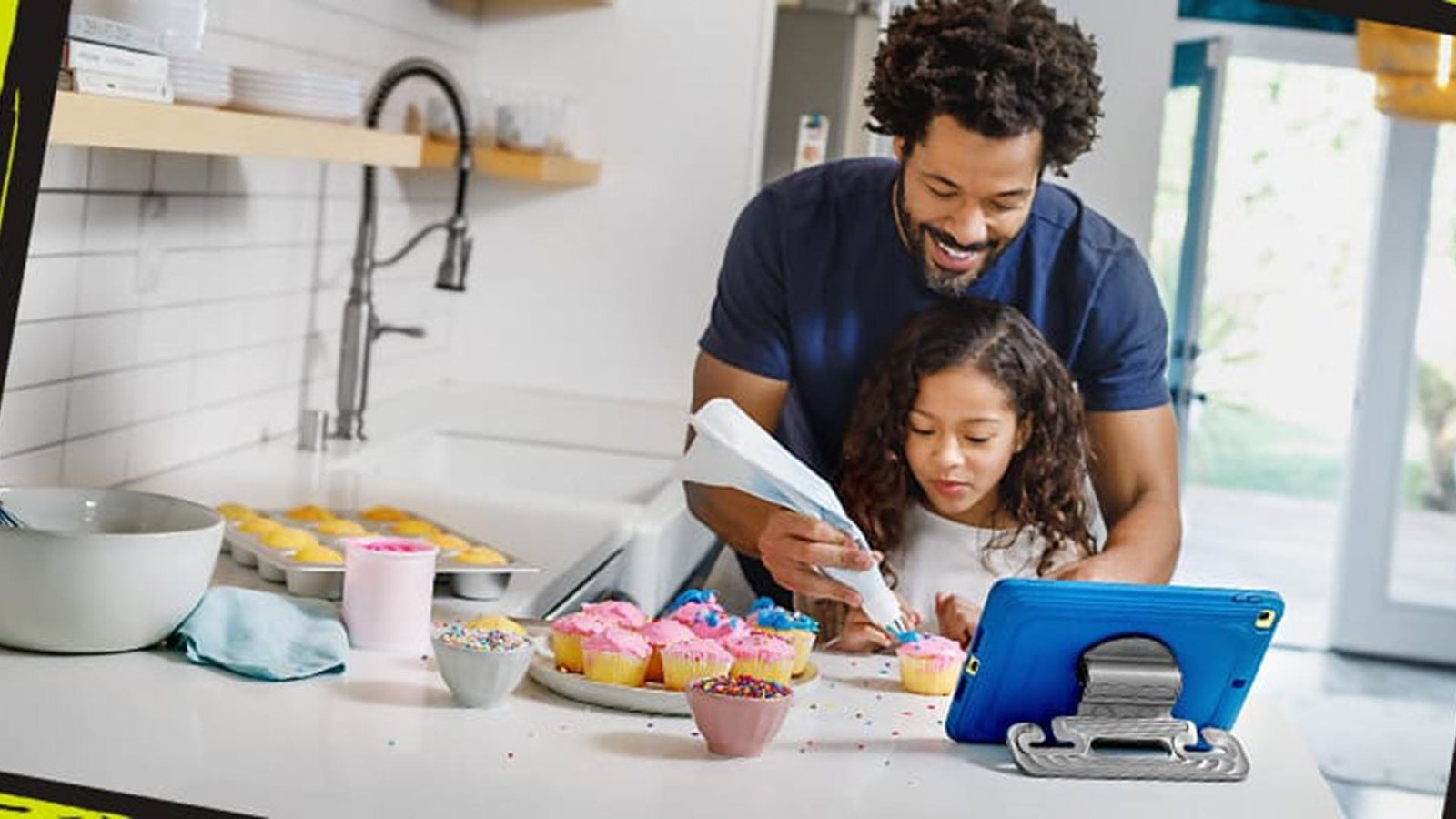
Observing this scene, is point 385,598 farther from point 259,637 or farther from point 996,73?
point 996,73

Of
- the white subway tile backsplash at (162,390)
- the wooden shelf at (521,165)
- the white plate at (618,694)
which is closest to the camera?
the white plate at (618,694)

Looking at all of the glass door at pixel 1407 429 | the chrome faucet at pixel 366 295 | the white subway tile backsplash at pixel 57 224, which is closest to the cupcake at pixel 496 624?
the white subway tile backsplash at pixel 57 224

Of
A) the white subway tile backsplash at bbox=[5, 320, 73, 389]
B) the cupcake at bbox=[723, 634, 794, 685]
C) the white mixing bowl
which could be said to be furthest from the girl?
the white subway tile backsplash at bbox=[5, 320, 73, 389]

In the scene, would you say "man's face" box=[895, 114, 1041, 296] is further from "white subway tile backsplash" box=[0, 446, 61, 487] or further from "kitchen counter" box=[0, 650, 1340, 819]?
"white subway tile backsplash" box=[0, 446, 61, 487]

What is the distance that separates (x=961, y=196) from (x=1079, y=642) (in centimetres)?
50

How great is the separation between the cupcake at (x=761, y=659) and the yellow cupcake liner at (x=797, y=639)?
49 mm

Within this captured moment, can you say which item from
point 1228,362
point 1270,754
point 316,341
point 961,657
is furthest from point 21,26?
point 1228,362

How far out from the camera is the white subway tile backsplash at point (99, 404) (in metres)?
2.09

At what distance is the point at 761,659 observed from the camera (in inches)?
64.6

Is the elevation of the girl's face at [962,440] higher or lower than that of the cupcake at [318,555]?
higher

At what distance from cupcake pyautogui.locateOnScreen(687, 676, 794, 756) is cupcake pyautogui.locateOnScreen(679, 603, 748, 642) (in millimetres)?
171

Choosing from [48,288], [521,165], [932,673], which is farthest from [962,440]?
[521,165]

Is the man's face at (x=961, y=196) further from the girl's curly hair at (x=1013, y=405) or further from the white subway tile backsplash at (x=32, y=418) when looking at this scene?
the white subway tile backsplash at (x=32, y=418)

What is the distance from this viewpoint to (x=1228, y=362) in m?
5.62
